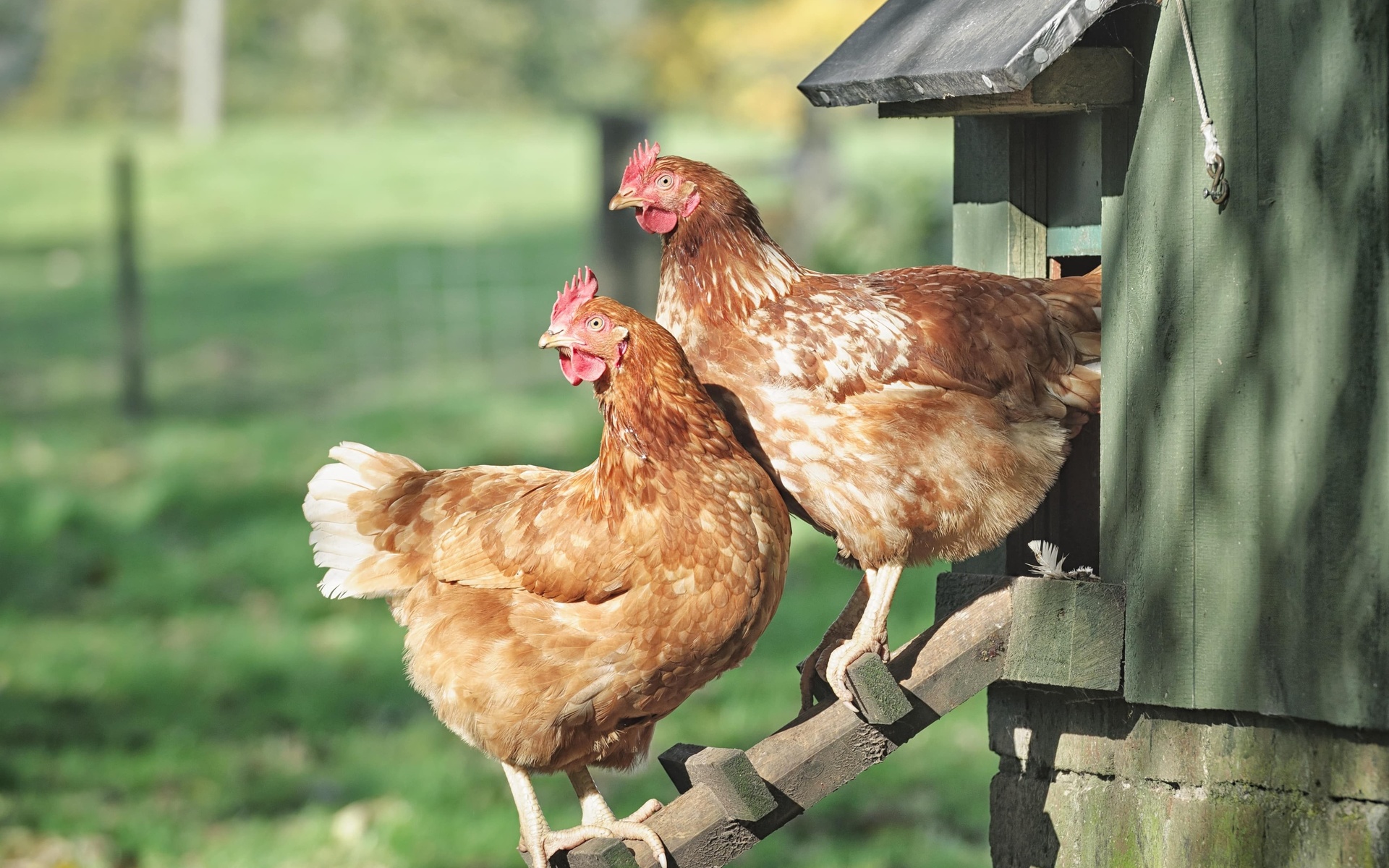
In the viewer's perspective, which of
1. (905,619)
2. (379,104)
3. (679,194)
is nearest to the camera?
(679,194)

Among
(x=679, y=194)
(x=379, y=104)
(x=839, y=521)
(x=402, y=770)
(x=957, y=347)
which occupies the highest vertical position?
(x=379, y=104)

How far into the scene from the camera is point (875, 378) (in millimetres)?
2795

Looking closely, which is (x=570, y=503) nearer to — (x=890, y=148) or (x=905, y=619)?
(x=905, y=619)

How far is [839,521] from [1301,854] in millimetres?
1060

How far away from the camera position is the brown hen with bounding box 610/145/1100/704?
2730 millimetres

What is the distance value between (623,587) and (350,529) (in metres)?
0.98

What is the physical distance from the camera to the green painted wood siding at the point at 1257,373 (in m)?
2.45

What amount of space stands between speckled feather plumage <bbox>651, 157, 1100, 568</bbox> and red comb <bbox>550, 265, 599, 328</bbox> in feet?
0.77

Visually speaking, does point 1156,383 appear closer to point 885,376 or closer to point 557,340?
point 885,376

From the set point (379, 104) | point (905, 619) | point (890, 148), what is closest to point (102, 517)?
point (905, 619)

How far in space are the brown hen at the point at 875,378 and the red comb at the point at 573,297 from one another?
0.78ft

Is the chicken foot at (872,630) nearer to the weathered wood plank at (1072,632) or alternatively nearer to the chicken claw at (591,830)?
the weathered wood plank at (1072,632)

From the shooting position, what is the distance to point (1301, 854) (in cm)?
271

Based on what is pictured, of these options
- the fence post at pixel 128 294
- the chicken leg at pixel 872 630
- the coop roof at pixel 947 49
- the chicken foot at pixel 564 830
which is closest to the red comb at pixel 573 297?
the coop roof at pixel 947 49
